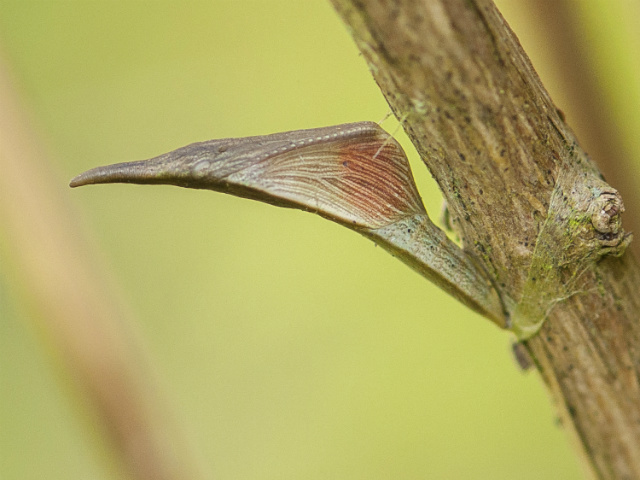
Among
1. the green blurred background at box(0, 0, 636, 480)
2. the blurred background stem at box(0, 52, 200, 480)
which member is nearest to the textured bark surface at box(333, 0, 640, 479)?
the blurred background stem at box(0, 52, 200, 480)

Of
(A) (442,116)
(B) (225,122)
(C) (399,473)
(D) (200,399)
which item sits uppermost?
(B) (225,122)

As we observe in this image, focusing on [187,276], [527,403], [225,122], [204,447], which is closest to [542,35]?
[527,403]

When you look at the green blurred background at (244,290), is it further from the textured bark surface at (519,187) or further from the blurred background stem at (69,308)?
the textured bark surface at (519,187)

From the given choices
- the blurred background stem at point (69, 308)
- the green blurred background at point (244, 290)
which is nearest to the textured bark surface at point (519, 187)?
the blurred background stem at point (69, 308)

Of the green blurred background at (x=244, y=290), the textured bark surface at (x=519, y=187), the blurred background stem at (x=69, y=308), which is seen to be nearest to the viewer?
the textured bark surface at (x=519, y=187)

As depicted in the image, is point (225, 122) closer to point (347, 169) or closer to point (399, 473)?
point (399, 473)

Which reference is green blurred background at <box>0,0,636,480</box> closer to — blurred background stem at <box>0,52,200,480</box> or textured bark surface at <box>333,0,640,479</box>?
blurred background stem at <box>0,52,200,480</box>

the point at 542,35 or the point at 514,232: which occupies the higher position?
the point at 542,35
